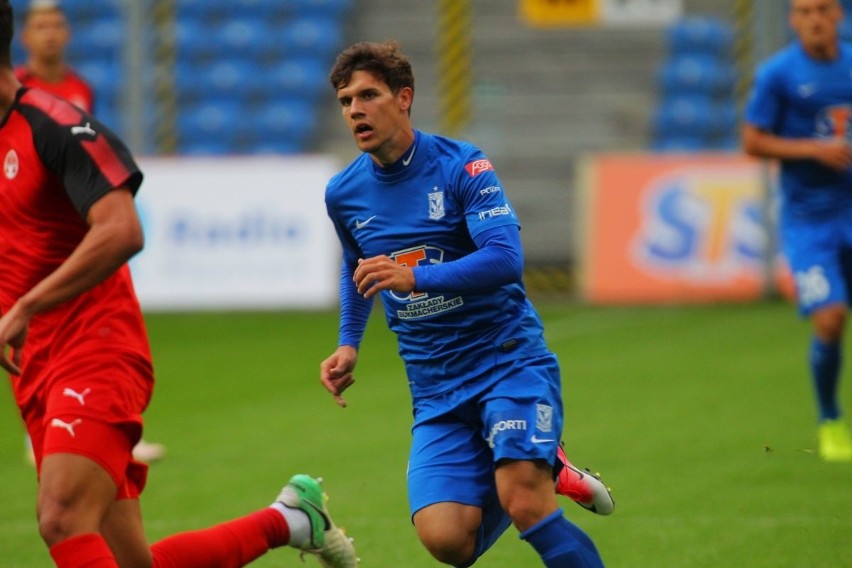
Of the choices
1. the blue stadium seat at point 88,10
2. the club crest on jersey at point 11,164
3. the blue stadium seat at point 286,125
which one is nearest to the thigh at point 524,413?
the club crest on jersey at point 11,164

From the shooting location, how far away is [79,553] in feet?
14.4

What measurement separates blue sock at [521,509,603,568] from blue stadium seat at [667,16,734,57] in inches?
642

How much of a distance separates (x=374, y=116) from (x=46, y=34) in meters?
4.33

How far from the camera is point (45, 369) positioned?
462cm

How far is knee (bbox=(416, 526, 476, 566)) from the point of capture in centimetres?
495

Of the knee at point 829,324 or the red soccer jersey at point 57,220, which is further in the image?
the knee at point 829,324

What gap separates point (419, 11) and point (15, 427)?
494 inches

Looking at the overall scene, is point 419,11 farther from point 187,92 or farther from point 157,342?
point 157,342

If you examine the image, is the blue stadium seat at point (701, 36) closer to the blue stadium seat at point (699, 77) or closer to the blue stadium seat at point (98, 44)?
the blue stadium seat at point (699, 77)

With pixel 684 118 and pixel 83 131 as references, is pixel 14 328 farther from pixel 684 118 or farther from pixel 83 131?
pixel 684 118

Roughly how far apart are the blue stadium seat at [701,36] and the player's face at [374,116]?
623 inches

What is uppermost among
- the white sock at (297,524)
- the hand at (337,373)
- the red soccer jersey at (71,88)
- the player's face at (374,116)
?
the player's face at (374,116)

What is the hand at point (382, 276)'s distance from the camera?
15.2 feet

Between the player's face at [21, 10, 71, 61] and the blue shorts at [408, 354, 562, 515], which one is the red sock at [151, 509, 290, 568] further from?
the player's face at [21, 10, 71, 61]
